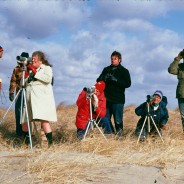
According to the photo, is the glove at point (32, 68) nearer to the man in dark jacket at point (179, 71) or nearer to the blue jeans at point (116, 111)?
the blue jeans at point (116, 111)

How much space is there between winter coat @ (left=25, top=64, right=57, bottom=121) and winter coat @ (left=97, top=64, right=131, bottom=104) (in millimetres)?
1377

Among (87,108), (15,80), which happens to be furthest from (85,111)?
(15,80)

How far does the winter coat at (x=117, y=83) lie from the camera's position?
812 cm

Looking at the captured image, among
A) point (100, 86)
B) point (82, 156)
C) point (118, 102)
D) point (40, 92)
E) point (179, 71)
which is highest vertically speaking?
point (179, 71)

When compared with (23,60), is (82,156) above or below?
below

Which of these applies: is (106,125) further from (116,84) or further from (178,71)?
(178,71)

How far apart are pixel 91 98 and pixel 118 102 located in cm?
78

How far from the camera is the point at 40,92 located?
23.3 ft

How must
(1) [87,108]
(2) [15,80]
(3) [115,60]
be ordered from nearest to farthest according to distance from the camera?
(1) [87,108] → (3) [115,60] → (2) [15,80]

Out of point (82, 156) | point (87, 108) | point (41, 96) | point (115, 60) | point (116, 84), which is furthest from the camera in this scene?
point (116, 84)

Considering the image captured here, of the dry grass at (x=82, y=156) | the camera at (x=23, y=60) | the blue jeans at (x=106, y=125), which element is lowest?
the dry grass at (x=82, y=156)

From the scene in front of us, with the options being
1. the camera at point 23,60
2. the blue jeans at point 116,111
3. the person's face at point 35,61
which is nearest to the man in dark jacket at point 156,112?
the blue jeans at point 116,111

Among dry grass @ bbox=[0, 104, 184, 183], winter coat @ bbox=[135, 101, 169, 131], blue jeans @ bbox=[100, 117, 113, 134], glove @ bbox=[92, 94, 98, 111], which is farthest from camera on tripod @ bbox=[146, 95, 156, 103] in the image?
glove @ bbox=[92, 94, 98, 111]

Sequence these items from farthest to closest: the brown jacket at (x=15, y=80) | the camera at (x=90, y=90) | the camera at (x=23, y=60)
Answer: the brown jacket at (x=15, y=80)
the camera at (x=90, y=90)
the camera at (x=23, y=60)
